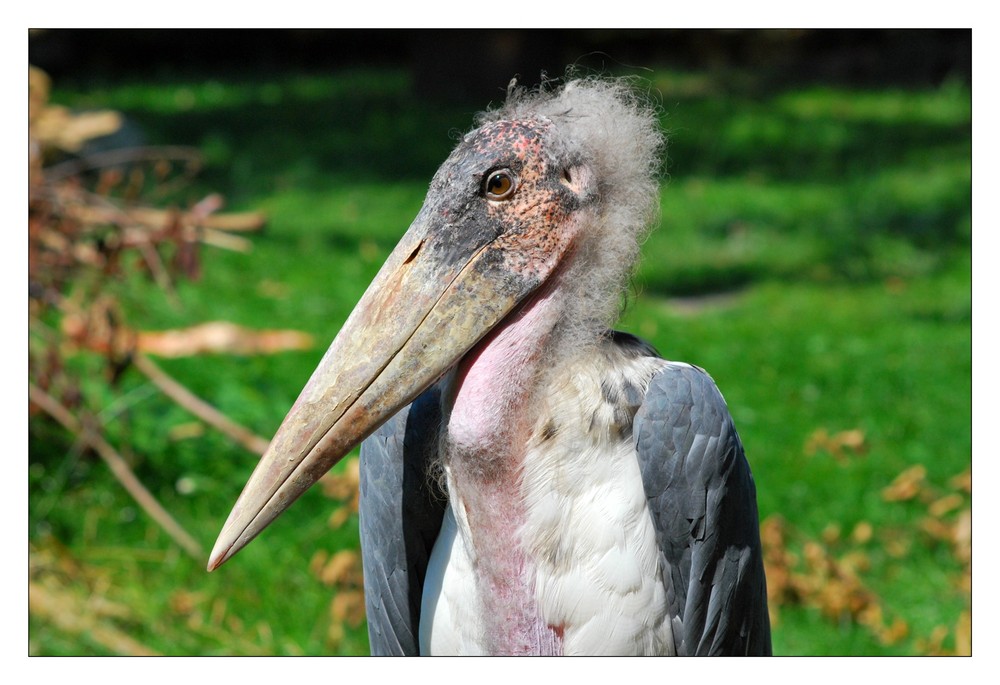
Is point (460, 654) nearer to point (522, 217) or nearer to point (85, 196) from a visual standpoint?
point (522, 217)

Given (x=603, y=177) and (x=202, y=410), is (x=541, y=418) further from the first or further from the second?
(x=202, y=410)

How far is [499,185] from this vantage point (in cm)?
196

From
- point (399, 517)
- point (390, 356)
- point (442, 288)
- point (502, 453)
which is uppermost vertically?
point (442, 288)

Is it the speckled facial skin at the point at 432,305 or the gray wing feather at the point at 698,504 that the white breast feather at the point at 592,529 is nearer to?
the gray wing feather at the point at 698,504

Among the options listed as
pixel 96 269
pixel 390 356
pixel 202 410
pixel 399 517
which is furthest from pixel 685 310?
pixel 390 356

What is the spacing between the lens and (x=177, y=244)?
4.04 m

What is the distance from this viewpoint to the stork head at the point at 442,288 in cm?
195

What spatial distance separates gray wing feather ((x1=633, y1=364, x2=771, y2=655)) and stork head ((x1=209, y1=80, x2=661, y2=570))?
0.32 m

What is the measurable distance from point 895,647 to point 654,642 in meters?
2.01

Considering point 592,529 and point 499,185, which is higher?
point 499,185

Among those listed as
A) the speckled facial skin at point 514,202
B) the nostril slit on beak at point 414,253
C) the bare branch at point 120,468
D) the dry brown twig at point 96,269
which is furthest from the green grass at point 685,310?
the nostril slit on beak at point 414,253

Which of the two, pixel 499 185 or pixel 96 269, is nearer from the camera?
pixel 499 185

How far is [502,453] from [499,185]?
1.50 ft

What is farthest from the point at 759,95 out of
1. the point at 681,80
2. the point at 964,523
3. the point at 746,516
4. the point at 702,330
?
the point at 746,516
